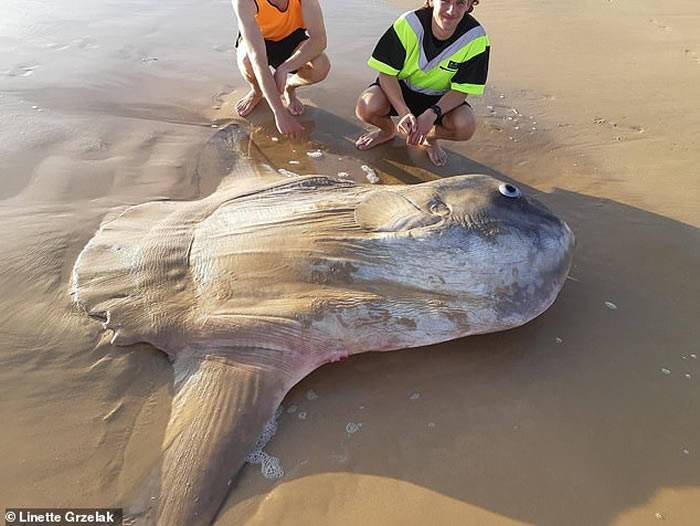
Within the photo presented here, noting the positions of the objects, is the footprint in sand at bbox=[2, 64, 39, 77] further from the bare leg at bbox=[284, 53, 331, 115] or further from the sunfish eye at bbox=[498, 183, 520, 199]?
the sunfish eye at bbox=[498, 183, 520, 199]

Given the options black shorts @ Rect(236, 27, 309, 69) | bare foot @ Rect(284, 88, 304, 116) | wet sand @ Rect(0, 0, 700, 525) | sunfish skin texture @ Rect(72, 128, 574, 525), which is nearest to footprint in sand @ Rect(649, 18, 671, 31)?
wet sand @ Rect(0, 0, 700, 525)

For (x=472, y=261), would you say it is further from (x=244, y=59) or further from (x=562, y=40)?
(x=562, y=40)

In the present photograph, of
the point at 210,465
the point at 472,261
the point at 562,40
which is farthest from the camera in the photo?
the point at 562,40

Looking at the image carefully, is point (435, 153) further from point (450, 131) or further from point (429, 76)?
point (429, 76)

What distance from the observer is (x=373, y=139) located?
4.96 meters

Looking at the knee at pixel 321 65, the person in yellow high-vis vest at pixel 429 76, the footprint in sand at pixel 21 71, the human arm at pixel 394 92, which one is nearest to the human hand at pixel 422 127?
the person in yellow high-vis vest at pixel 429 76

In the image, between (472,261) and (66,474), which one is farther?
(472,261)

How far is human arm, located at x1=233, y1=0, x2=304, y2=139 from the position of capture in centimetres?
454

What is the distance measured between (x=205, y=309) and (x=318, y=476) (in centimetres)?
99

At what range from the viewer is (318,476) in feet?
8.07

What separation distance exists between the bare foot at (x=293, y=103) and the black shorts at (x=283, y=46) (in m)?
0.31

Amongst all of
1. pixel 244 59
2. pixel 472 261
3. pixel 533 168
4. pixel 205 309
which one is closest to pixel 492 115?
pixel 533 168

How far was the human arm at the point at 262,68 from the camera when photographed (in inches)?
179

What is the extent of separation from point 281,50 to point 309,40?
46cm
